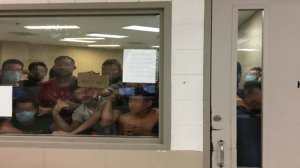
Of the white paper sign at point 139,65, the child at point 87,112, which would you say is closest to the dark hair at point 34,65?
the child at point 87,112

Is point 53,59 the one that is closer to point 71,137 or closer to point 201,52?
point 71,137

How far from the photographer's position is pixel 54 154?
256 cm

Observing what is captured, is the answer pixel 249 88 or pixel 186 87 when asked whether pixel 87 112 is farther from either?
pixel 249 88

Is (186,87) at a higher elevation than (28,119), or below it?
higher

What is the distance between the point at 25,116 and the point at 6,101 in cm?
19

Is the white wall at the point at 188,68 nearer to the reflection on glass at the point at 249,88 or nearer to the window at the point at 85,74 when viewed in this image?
the window at the point at 85,74

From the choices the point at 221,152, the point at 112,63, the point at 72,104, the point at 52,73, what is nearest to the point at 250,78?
the point at 221,152

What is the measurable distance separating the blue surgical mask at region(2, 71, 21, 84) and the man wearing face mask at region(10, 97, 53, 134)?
0.15 meters

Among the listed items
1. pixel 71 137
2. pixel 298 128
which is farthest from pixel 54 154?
pixel 298 128

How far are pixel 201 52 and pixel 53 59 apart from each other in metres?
1.14

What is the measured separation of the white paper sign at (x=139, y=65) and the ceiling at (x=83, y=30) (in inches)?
2.1

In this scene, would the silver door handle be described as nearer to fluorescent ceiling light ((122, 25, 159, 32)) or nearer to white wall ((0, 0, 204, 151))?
white wall ((0, 0, 204, 151))

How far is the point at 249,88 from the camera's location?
99.6 inches

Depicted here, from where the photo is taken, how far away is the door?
2.48 meters
